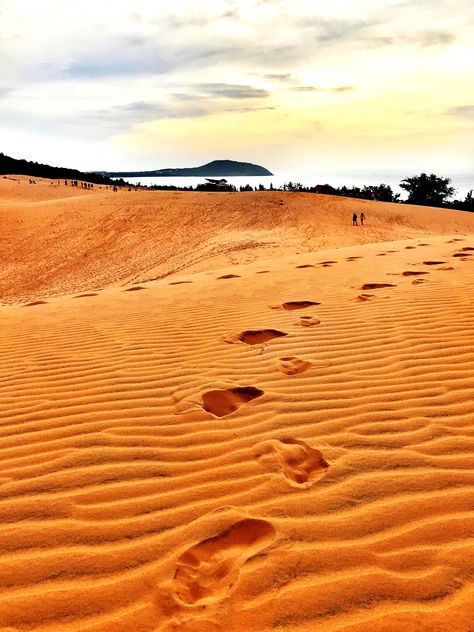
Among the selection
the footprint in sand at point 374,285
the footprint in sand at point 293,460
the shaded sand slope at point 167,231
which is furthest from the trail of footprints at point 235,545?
the shaded sand slope at point 167,231

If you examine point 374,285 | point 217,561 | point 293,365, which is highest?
point 374,285

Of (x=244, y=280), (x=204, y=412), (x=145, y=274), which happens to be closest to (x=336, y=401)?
(x=204, y=412)

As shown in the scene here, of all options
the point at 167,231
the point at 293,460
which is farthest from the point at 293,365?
the point at 167,231

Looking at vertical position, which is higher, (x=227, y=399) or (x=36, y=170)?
(x=36, y=170)

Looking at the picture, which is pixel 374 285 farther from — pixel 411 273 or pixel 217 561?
pixel 217 561

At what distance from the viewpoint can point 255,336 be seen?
5133 millimetres

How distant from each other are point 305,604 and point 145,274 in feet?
49.8

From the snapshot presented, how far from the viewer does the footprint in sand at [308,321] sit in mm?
5348

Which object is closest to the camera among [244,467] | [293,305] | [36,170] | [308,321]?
[244,467]

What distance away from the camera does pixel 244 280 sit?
9055 millimetres

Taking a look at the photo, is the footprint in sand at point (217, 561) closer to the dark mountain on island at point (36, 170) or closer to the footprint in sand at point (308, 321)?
the footprint in sand at point (308, 321)

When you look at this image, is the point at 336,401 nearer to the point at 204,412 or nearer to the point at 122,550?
the point at 204,412

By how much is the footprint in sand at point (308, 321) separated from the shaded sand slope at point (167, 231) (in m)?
9.17

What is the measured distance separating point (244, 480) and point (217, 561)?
1.81 ft
